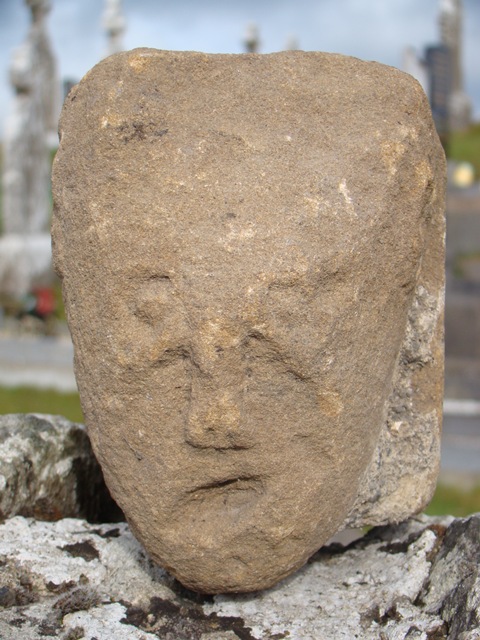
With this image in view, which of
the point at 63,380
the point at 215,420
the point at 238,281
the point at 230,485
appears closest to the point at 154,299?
the point at 238,281

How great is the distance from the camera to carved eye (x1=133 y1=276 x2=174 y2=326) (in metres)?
2.02

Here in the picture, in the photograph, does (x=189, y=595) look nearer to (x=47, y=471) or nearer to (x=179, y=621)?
(x=179, y=621)

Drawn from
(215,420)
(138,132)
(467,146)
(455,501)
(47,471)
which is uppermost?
(467,146)

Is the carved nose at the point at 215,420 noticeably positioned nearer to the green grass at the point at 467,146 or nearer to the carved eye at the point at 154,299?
the carved eye at the point at 154,299

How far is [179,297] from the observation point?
6.58ft

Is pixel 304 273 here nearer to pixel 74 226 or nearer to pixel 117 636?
pixel 74 226

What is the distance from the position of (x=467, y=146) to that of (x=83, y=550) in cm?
1473

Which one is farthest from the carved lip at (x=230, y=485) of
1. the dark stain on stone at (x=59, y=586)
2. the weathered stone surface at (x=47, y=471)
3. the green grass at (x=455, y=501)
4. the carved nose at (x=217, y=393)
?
the green grass at (x=455, y=501)

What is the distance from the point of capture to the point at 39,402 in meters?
6.21

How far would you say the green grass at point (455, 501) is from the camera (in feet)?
14.5

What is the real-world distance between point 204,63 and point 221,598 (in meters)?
1.47

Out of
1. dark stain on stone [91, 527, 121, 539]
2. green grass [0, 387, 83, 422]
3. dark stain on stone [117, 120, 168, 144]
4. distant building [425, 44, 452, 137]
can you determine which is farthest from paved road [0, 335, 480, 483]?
distant building [425, 44, 452, 137]

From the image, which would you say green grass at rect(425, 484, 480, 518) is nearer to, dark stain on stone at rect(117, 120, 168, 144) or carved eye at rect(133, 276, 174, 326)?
carved eye at rect(133, 276, 174, 326)

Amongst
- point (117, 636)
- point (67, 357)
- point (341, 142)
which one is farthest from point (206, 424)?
point (67, 357)
